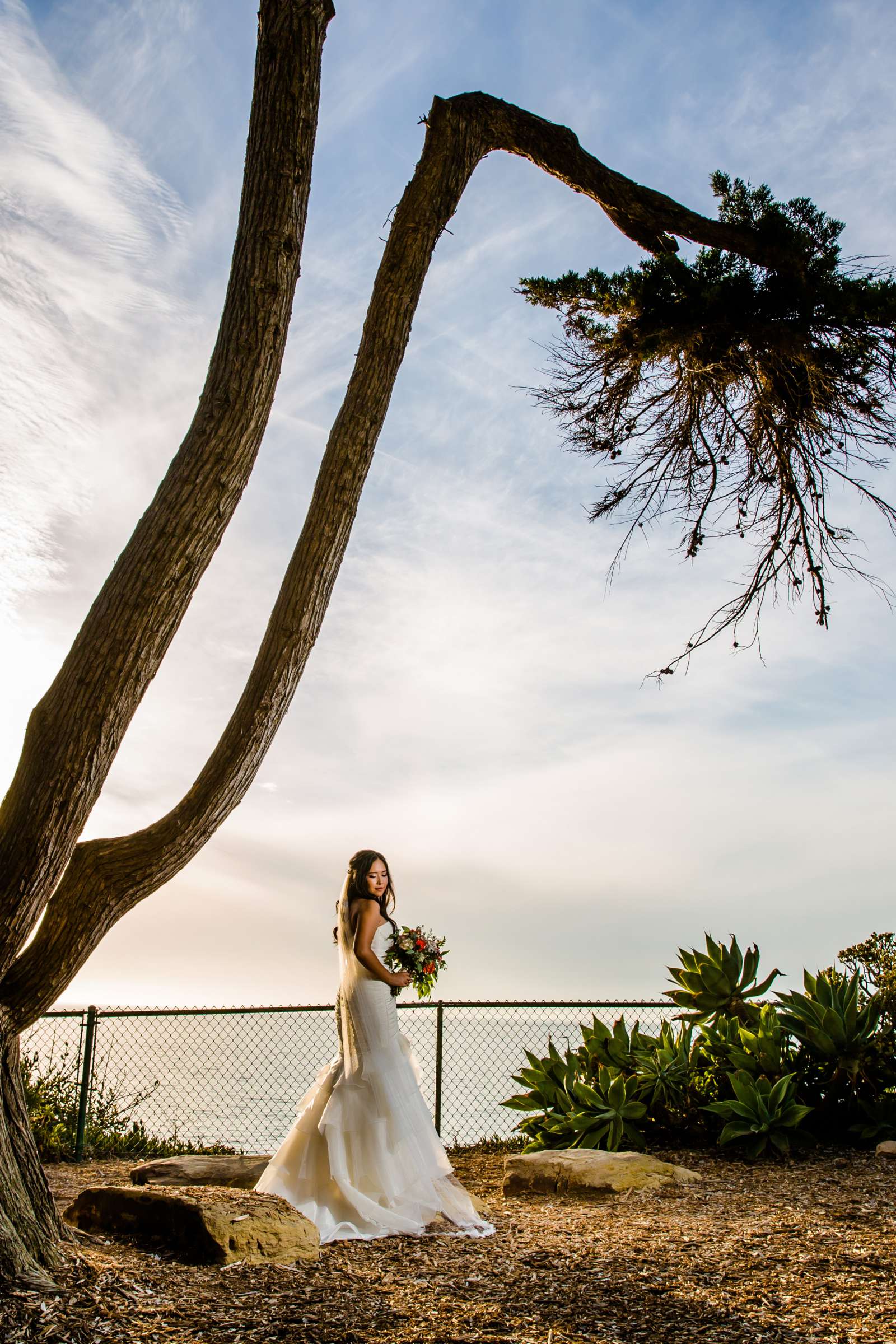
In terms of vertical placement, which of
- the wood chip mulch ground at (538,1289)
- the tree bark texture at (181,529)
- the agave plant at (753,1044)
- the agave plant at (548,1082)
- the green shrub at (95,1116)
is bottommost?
the green shrub at (95,1116)

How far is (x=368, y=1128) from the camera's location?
531 cm

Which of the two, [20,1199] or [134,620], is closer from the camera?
[20,1199]

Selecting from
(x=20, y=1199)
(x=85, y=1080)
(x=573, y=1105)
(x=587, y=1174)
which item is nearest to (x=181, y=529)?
(x=20, y=1199)

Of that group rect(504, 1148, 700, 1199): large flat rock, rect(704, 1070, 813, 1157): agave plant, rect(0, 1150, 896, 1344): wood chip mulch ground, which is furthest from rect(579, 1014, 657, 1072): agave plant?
rect(0, 1150, 896, 1344): wood chip mulch ground

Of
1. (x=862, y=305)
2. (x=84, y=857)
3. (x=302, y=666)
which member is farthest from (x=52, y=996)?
(x=862, y=305)

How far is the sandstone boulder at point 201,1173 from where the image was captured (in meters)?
6.29

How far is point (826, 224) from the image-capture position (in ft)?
19.3

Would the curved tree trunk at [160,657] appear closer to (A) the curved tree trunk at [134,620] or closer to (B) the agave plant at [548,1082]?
(A) the curved tree trunk at [134,620]

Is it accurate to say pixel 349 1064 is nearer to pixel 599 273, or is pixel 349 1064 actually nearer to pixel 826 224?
pixel 599 273

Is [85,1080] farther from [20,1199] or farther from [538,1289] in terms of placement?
[538,1289]

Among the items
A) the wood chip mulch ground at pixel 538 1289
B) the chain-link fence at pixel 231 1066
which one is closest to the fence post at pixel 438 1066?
the chain-link fence at pixel 231 1066

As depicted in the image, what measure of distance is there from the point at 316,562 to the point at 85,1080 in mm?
6438

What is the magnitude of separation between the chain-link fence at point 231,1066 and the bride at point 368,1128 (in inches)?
124

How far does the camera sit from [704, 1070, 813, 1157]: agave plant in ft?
23.0
